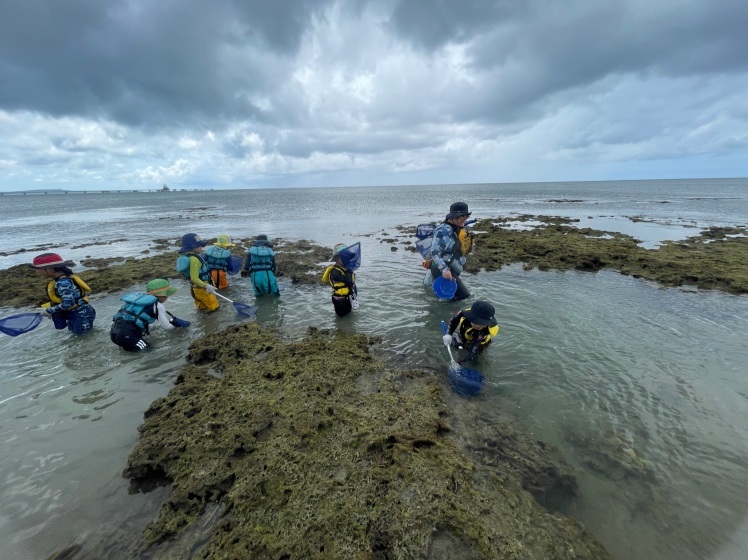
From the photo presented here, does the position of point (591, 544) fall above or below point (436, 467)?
below

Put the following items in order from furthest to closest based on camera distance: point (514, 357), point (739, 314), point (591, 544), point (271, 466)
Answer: point (739, 314) < point (514, 357) < point (271, 466) < point (591, 544)

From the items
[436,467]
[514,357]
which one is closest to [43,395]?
[436,467]

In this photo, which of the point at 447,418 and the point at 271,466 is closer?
the point at 271,466

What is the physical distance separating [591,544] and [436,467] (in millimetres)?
1518

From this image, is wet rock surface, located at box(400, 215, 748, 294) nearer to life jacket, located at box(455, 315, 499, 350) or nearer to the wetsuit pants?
life jacket, located at box(455, 315, 499, 350)

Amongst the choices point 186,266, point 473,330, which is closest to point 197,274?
point 186,266

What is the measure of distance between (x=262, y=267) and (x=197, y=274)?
189cm

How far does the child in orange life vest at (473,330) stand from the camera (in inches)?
220

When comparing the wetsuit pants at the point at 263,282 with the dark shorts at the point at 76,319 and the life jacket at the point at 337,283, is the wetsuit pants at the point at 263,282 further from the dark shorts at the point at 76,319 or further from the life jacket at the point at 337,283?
the dark shorts at the point at 76,319

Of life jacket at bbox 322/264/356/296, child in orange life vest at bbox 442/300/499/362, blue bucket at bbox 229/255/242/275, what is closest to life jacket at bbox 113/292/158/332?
life jacket at bbox 322/264/356/296

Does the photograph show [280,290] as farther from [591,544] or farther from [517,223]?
[517,223]

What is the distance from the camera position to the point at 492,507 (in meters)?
3.24

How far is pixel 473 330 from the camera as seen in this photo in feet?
20.6

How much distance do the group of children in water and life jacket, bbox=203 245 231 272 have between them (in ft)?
4.21
